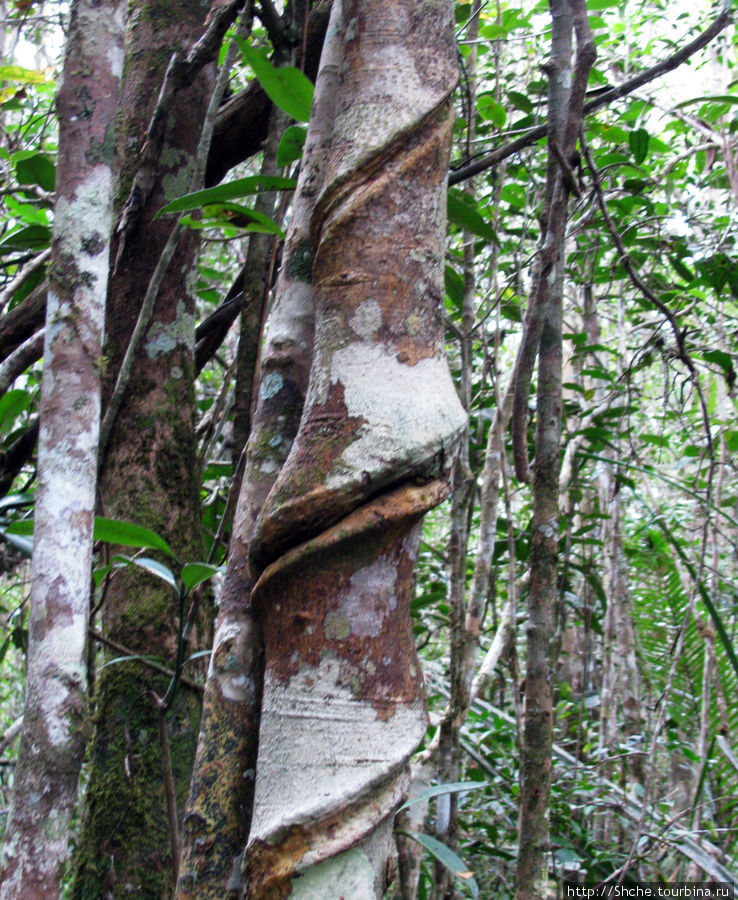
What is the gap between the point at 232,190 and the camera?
3.20ft

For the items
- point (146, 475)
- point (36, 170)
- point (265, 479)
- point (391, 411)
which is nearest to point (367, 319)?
point (391, 411)

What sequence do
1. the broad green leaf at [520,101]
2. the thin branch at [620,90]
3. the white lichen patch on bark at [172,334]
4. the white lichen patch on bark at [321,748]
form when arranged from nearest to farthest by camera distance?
the white lichen patch on bark at [321,748] < the thin branch at [620,90] < the white lichen patch on bark at [172,334] < the broad green leaf at [520,101]

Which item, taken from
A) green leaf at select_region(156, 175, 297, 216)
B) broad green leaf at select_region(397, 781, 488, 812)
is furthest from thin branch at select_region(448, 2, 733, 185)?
broad green leaf at select_region(397, 781, 488, 812)

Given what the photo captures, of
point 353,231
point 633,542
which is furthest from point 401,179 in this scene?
point 633,542

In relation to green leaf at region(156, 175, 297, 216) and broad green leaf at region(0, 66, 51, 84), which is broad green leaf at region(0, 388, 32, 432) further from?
broad green leaf at region(0, 66, 51, 84)

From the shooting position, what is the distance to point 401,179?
28.7 inches

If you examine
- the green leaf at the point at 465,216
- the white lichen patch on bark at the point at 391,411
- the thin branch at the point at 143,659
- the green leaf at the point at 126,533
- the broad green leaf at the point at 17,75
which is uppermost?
the broad green leaf at the point at 17,75

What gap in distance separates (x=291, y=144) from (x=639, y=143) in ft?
3.90

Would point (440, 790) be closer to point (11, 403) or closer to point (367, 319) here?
point (367, 319)

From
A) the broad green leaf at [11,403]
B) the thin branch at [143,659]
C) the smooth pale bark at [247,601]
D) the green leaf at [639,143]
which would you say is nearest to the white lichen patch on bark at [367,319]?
the smooth pale bark at [247,601]

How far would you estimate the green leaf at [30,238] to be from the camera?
1595 millimetres

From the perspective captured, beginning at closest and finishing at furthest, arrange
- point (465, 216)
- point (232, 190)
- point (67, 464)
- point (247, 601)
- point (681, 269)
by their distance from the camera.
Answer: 1. point (247, 601)
2. point (67, 464)
3. point (232, 190)
4. point (465, 216)
5. point (681, 269)

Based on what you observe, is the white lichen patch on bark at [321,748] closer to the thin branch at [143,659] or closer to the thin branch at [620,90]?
the thin branch at [143,659]

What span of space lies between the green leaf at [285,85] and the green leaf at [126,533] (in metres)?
0.59
